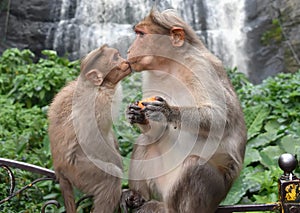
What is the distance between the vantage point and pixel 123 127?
3125mm

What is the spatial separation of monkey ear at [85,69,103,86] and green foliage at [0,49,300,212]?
19 cm

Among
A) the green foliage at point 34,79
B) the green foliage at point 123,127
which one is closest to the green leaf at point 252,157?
the green foliage at point 123,127

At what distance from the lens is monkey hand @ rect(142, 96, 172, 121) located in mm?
2455

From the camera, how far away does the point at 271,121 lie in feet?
18.0

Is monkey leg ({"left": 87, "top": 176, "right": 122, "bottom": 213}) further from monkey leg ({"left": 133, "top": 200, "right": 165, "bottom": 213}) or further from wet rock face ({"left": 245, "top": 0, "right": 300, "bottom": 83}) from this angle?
wet rock face ({"left": 245, "top": 0, "right": 300, "bottom": 83})

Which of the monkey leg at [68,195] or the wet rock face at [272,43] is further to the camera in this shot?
the wet rock face at [272,43]

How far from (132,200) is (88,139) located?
0.41m

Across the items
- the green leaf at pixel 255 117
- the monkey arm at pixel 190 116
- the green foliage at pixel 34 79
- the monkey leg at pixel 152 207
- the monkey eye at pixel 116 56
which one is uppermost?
the green foliage at pixel 34 79

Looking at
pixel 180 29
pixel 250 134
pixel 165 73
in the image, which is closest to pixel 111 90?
pixel 165 73

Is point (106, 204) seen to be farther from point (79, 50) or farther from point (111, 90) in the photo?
point (79, 50)

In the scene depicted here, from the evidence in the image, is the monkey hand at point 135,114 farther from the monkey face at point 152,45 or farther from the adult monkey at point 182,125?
the monkey face at point 152,45

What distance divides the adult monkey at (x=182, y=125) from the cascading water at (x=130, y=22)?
7365 millimetres

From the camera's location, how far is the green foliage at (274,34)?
962 centimetres

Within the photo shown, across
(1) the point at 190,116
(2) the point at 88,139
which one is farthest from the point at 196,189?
(2) the point at 88,139
